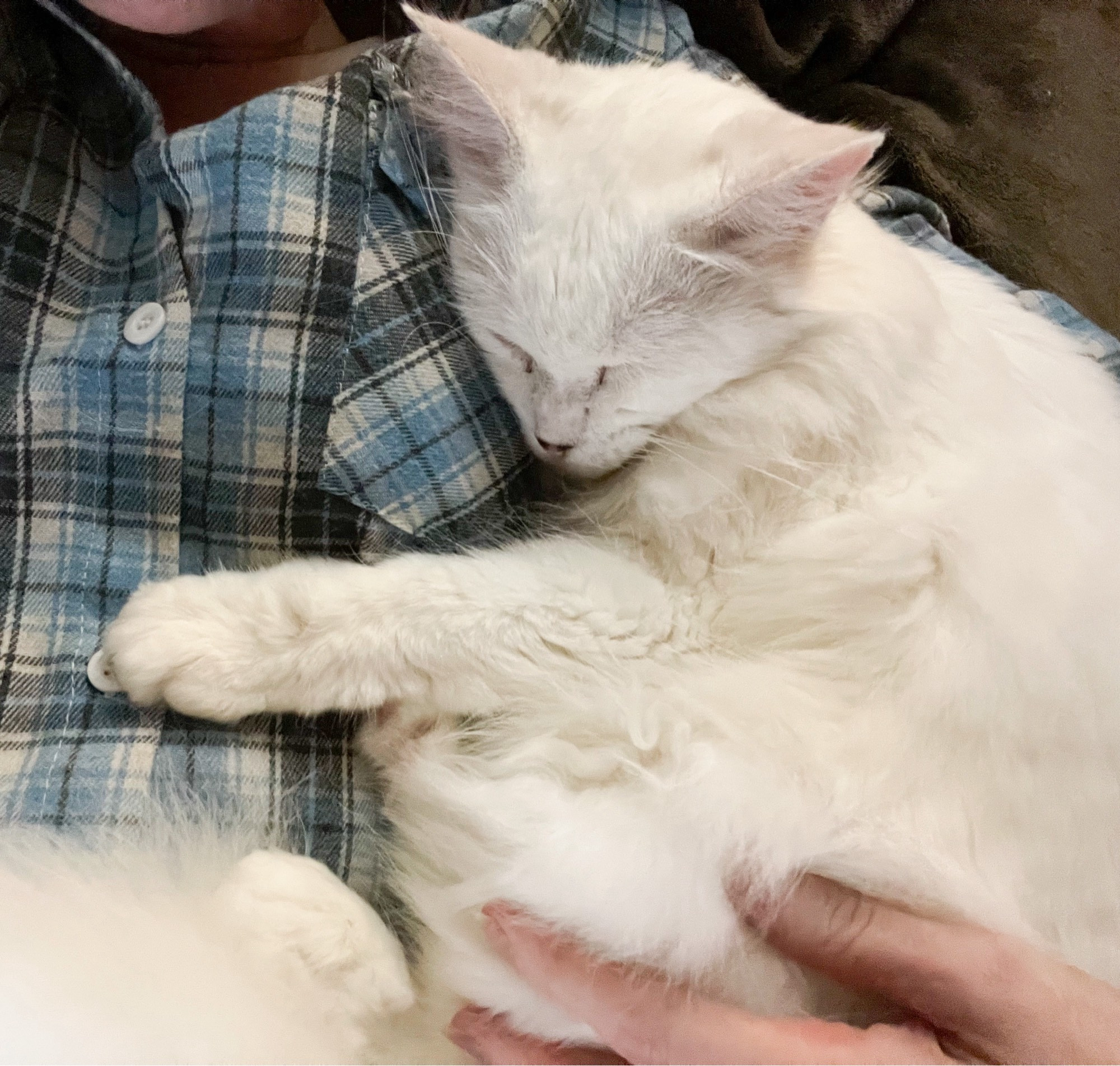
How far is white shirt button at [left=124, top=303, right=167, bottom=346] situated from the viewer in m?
0.95

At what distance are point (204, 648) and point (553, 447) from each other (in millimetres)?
507

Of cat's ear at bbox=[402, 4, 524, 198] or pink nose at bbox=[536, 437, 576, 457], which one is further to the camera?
pink nose at bbox=[536, 437, 576, 457]

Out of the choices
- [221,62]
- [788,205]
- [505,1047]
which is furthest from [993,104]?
[505,1047]

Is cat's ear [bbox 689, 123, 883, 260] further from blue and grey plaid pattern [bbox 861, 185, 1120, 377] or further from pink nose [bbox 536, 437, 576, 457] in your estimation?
blue and grey plaid pattern [bbox 861, 185, 1120, 377]

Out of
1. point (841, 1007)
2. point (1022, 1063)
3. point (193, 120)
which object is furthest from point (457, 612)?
point (193, 120)

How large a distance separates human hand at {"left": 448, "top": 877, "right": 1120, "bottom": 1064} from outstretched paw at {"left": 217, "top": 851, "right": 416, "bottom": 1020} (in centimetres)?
14

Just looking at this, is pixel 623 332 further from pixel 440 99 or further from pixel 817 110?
pixel 817 110

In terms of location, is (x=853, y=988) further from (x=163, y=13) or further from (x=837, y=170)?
(x=163, y=13)

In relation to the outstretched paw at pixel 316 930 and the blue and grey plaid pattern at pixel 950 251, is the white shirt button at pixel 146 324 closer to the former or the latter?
the outstretched paw at pixel 316 930

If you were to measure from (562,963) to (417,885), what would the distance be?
8.8 inches

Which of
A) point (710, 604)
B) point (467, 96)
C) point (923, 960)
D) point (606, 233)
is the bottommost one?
point (923, 960)

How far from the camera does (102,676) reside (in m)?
0.92

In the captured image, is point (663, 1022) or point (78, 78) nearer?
point (663, 1022)

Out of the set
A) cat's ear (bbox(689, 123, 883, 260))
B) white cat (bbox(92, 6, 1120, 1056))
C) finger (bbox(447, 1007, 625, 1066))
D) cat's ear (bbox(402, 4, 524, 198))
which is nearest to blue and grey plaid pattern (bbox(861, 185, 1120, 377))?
white cat (bbox(92, 6, 1120, 1056))
